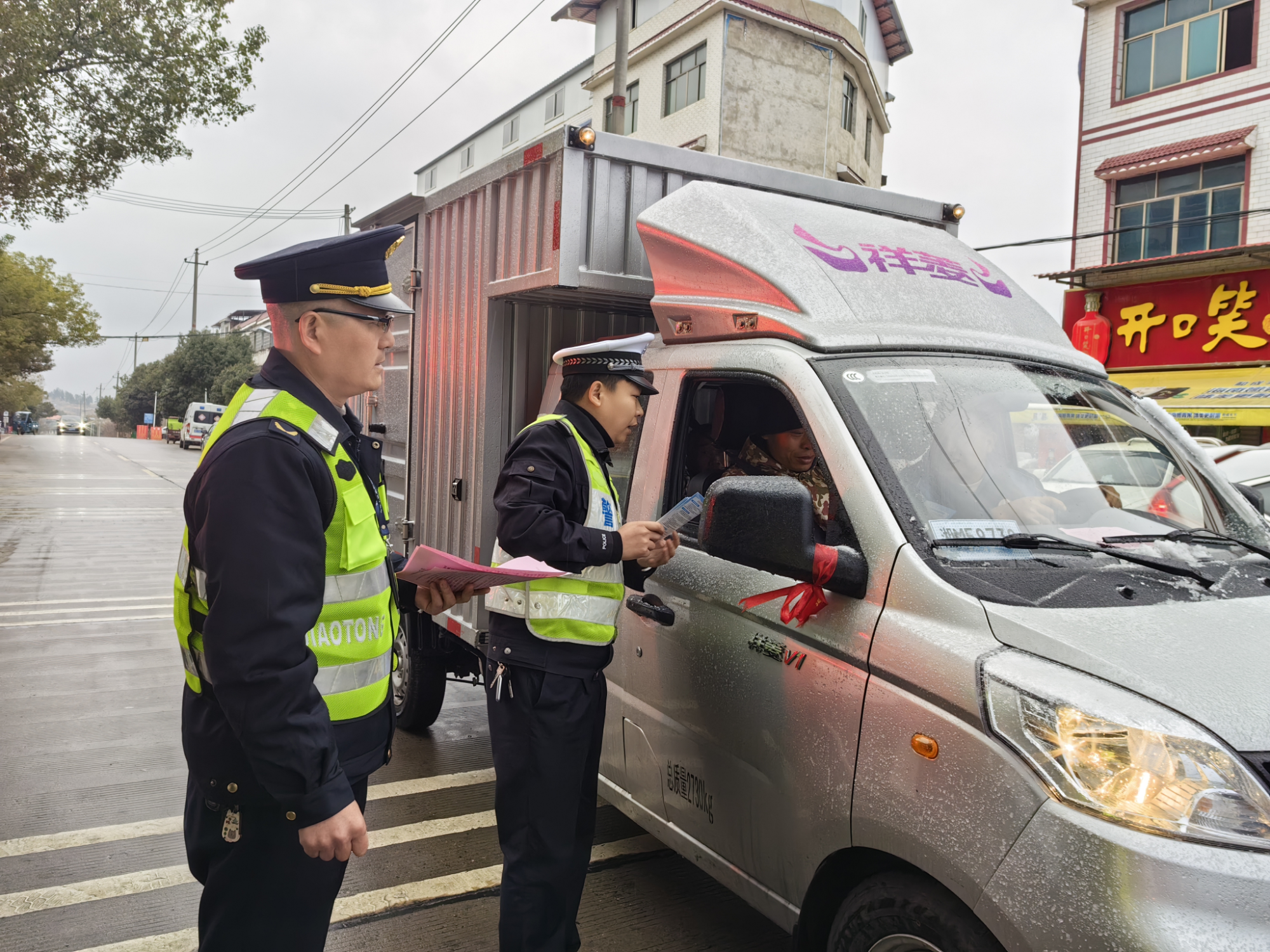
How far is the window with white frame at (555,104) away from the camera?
3966 cm

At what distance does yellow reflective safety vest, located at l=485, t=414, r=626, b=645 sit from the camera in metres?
2.62

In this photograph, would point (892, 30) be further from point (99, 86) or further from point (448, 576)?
point (448, 576)

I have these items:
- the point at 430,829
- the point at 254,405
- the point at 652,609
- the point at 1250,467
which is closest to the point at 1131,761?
the point at 652,609

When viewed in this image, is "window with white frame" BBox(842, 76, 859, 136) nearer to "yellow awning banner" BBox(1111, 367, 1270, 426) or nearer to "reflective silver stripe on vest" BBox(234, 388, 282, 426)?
A: "yellow awning banner" BBox(1111, 367, 1270, 426)

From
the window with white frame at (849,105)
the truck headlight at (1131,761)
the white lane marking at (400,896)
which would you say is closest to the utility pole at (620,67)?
the white lane marking at (400,896)

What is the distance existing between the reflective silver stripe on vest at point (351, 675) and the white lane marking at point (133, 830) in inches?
81.8

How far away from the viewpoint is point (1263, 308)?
53.7ft

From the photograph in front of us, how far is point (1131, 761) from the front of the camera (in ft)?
5.39

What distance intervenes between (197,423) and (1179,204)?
4518 centimetres

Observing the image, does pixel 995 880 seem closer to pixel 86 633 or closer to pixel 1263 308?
pixel 86 633

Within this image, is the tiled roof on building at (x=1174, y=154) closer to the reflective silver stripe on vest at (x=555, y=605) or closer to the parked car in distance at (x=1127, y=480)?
the parked car in distance at (x=1127, y=480)

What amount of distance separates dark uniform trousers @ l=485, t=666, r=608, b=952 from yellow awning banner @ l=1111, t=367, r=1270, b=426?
14.8 meters

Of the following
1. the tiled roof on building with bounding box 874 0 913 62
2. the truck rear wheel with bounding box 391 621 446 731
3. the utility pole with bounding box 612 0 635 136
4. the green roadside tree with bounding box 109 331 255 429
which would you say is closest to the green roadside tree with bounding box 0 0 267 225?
the utility pole with bounding box 612 0 635 136

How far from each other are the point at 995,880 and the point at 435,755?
12.1 ft
